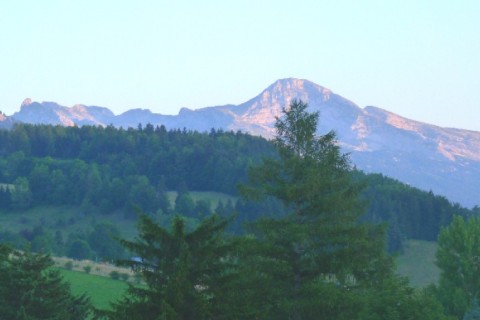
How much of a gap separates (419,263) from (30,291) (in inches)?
5132

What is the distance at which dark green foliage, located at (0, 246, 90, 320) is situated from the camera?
35.5m

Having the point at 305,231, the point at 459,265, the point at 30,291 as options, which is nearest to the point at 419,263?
the point at 459,265

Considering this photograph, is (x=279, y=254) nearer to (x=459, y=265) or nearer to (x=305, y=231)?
(x=305, y=231)

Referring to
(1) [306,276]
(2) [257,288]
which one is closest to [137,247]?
(2) [257,288]

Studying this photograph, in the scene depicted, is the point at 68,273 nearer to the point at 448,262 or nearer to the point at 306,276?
the point at 448,262

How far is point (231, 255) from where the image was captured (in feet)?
96.5

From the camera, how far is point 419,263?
515 ft

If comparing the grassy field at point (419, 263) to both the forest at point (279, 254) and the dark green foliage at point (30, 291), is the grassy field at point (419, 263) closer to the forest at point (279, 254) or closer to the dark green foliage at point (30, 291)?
the forest at point (279, 254)

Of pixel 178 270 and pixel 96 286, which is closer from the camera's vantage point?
pixel 178 270

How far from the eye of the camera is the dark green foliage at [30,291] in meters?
35.5

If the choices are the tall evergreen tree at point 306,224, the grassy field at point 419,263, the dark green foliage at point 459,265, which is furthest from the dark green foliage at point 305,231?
the grassy field at point 419,263

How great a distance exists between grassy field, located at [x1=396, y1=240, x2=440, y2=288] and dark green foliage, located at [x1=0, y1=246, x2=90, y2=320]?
106932 mm

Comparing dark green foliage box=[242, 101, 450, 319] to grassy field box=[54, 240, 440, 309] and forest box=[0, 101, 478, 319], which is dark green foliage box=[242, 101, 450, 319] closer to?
forest box=[0, 101, 478, 319]

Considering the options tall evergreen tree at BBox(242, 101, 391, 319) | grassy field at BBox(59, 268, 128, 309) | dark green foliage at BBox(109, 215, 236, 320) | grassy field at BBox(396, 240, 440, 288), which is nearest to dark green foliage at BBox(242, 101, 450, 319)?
tall evergreen tree at BBox(242, 101, 391, 319)
